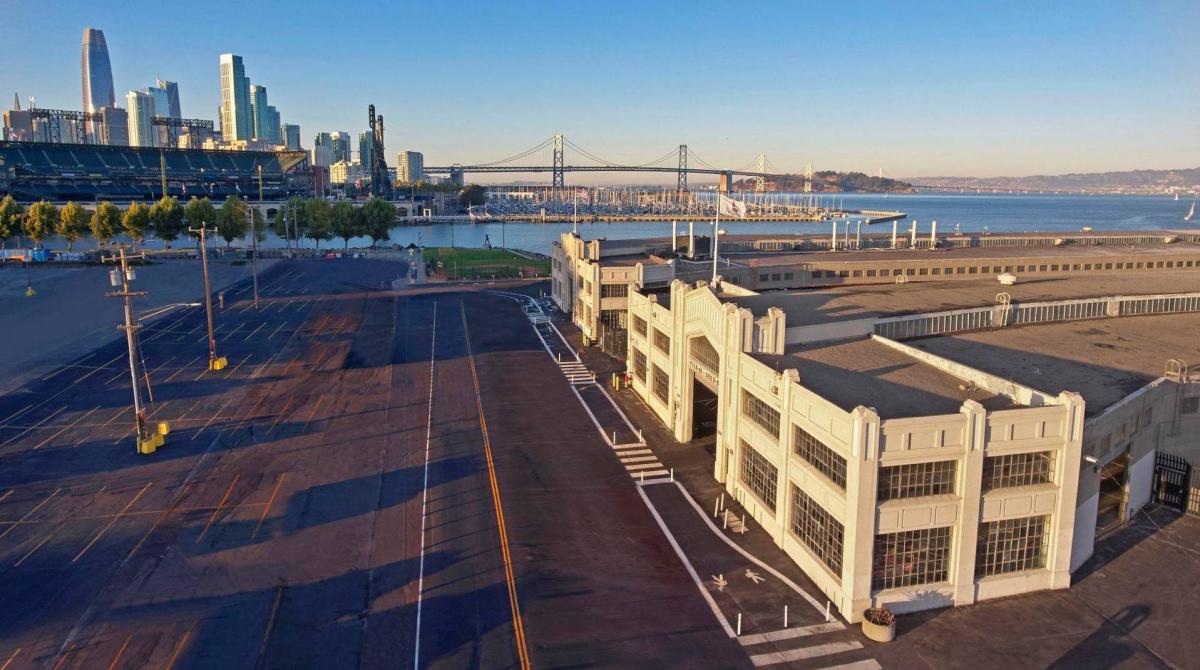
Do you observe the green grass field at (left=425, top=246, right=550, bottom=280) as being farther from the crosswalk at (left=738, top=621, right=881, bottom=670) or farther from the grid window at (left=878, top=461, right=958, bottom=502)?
the crosswalk at (left=738, top=621, right=881, bottom=670)

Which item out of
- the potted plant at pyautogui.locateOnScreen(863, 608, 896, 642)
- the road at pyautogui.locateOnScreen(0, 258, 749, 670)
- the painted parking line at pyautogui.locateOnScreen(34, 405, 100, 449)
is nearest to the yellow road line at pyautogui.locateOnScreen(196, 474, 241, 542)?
the road at pyautogui.locateOnScreen(0, 258, 749, 670)

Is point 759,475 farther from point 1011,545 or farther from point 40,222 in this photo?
point 40,222

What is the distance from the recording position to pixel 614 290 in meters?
73.8

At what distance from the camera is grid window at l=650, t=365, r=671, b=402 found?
167 feet

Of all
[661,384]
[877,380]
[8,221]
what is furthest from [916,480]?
[8,221]

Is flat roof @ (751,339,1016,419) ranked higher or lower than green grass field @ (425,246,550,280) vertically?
higher

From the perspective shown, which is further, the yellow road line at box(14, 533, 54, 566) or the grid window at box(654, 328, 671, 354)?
the grid window at box(654, 328, 671, 354)

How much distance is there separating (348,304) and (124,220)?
2316 inches

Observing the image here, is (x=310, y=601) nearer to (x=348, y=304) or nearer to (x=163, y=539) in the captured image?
(x=163, y=539)

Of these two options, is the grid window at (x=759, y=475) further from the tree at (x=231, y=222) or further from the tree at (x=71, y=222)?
the tree at (x=231, y=222)

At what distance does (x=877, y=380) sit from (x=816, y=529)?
8.01 metres

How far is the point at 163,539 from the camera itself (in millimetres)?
33312

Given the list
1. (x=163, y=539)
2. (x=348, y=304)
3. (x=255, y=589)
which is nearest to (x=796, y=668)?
(x=255, y=589)

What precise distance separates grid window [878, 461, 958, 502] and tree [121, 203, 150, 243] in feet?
437
